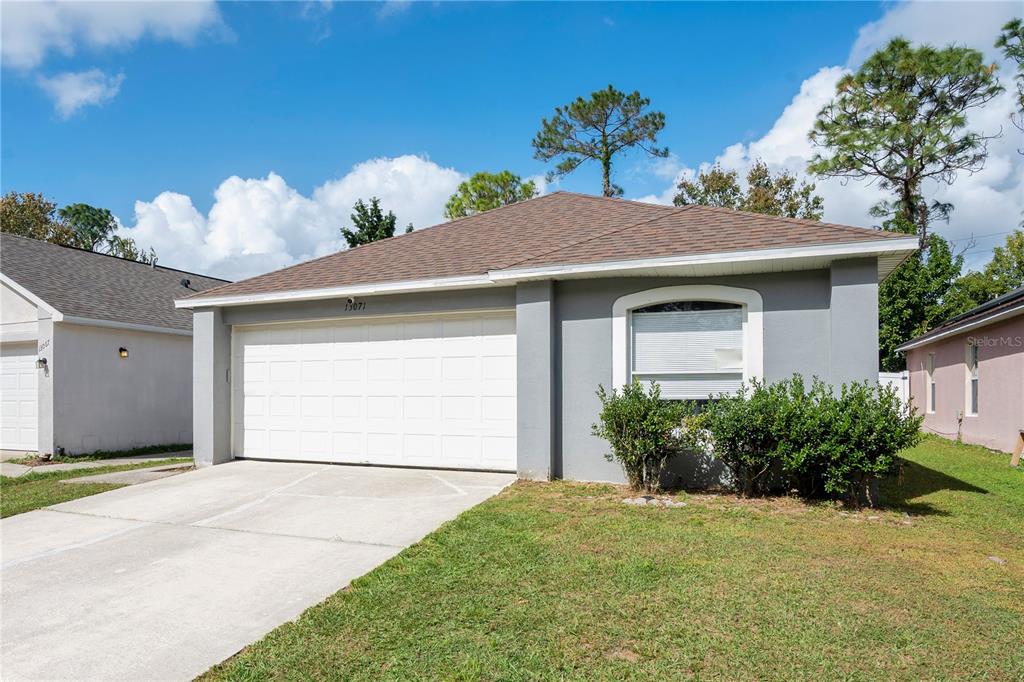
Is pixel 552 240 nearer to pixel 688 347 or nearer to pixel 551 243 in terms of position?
pixel 551 243

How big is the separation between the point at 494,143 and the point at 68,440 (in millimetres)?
13338

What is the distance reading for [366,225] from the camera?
25094mm

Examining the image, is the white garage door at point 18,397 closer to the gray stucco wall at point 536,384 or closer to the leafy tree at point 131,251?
the gray stucco wall at point 536,384

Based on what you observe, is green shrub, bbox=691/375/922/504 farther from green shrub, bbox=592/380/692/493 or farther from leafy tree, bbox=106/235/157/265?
leafy tree, bbox=106/235/157/265

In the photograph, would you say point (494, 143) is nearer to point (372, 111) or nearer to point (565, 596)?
point (372, 111)

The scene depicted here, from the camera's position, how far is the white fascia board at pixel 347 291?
865cm

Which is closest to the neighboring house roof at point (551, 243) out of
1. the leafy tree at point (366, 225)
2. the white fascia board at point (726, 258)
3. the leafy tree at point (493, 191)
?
the white fascia board at point (726, 258)

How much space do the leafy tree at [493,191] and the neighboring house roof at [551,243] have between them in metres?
19.1

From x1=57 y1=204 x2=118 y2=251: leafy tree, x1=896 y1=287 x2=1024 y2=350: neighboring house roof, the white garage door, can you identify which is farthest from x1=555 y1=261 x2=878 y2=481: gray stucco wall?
x1=57 y1=204 x2=118 y2=251: leafy tree

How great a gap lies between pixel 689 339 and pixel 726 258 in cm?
121

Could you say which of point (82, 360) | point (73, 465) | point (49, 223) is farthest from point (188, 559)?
point (49, 223)

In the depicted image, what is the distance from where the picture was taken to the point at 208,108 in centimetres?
1304

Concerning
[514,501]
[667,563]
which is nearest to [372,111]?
[514,501]

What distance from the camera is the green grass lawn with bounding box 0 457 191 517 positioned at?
289 inches
